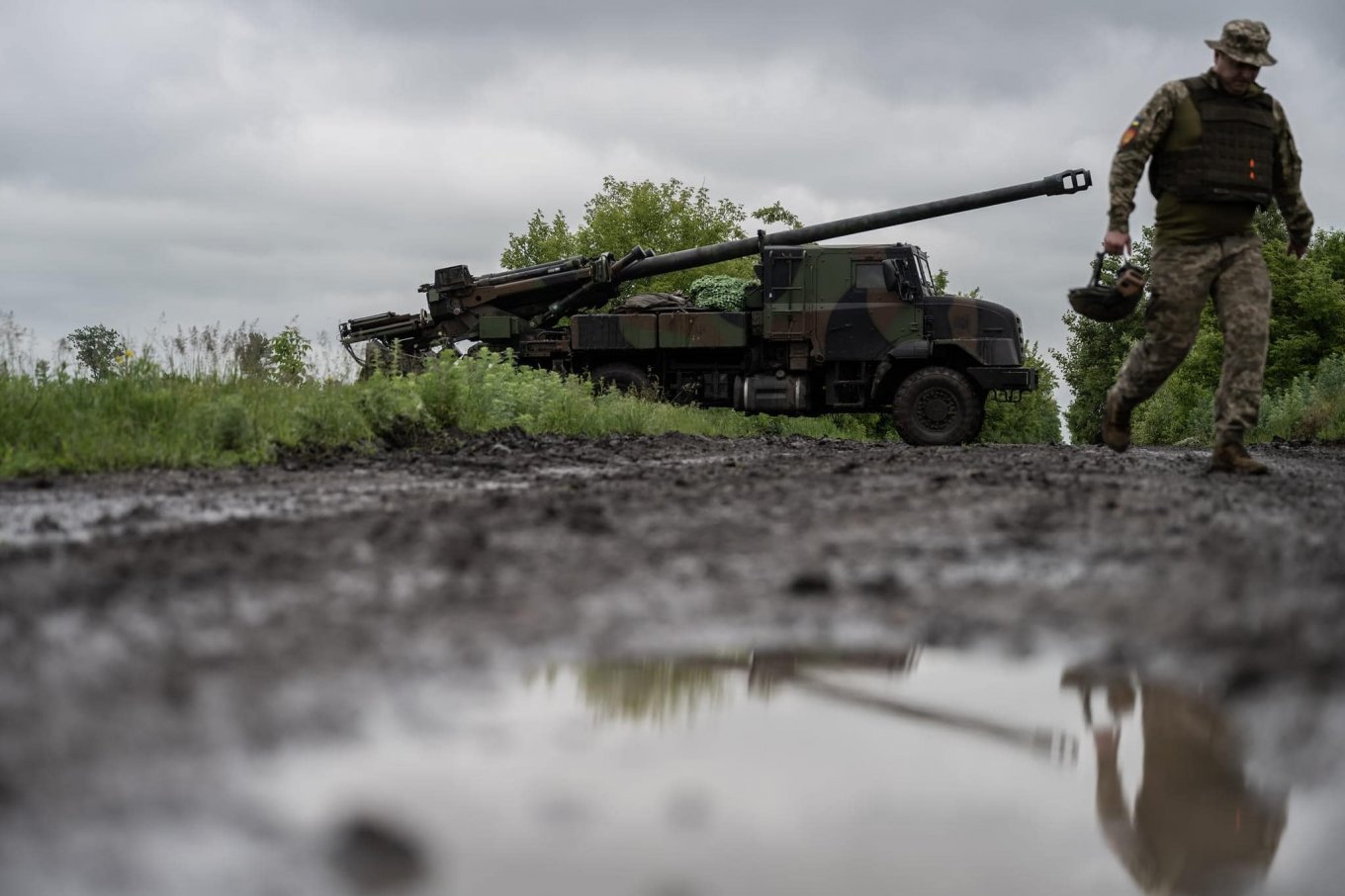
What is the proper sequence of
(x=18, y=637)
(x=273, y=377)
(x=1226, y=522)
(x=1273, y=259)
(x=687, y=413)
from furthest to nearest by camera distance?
(x=1273, y=259)
(x=687, y=413)
(x=273, y=377)
(x=1226, y=522)
(x=18, y=637)

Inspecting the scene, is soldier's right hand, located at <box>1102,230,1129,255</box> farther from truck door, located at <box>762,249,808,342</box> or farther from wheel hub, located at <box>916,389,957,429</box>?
truck door, located at <box>762,249,808,342</box>

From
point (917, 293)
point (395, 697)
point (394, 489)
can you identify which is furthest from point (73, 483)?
point (917, 293)

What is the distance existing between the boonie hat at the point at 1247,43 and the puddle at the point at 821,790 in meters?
5.59

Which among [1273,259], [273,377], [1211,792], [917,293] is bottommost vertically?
[1211,792]

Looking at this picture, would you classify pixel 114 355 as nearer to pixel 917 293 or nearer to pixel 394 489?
pixel 394 489

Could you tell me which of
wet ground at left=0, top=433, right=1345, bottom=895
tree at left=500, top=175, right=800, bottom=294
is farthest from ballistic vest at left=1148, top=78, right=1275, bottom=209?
tree at left=500, top=175, right=800, bottom=294

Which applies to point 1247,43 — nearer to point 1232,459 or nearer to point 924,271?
point 1232,459

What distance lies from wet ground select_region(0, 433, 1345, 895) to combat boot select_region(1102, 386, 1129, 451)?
12.5ft

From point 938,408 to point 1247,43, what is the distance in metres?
9.01

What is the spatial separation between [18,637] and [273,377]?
7.25 metres

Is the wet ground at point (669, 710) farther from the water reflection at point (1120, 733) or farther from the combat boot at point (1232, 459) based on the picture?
the combat boot at point (1232, 459)

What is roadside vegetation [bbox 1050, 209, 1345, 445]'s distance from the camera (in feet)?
65.2

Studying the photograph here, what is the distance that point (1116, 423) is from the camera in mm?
7773

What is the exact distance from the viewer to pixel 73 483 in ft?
18.0
